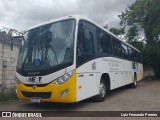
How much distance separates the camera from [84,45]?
809 centimetres

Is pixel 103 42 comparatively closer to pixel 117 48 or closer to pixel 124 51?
pixel 117 48

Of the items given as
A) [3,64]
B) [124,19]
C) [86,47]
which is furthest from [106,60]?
[124,19]

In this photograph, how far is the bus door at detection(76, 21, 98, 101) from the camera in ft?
24.9

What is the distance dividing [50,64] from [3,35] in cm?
476

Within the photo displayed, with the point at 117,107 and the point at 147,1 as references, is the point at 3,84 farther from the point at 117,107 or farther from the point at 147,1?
the point at 147,1

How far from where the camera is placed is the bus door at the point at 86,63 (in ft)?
24.9

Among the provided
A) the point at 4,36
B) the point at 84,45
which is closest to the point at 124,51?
the point at 84,45

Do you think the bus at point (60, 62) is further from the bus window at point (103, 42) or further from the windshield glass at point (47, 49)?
the bus window at point (103, 42)

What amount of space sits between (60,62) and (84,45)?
129 centimetres

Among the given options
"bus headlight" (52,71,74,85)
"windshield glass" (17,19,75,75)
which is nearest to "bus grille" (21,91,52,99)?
"bus headlight" (52,71,74,85)

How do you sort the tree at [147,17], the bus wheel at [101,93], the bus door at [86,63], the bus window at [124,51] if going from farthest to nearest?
the tree at [147,17] → the bus window at [124,51] → the bus wheel at [101,93] → the bus door at [86,63]

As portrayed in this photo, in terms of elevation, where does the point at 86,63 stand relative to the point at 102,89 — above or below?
above

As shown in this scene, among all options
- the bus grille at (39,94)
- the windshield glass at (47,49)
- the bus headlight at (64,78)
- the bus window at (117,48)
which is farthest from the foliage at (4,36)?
the bus window at (117,48)

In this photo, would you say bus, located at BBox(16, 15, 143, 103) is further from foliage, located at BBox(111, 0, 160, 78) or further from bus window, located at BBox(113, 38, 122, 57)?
foliage, located at BBox(111, 0, 160, 78)
